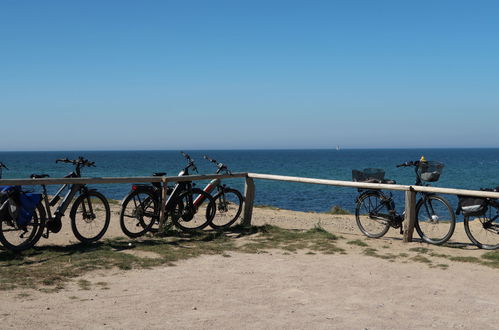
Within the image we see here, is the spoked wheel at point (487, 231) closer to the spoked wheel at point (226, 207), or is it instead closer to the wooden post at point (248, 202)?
the wooden post at point (248, 202)

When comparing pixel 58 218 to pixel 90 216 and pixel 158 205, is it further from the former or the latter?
pixel 158 205

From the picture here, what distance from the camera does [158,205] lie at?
9.32m

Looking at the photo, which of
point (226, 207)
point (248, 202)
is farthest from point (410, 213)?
point (226, 207)

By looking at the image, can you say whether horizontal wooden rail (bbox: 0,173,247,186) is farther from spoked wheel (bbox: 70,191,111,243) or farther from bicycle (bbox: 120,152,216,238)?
spoked wheel (bbox: 70,191,111,243)

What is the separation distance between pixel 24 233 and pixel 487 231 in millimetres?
7060

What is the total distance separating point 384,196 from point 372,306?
163 inches

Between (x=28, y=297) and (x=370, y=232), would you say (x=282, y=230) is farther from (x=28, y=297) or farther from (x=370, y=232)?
(x=28, y=297)

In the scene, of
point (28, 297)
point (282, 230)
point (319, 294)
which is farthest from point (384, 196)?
point (28, 297)

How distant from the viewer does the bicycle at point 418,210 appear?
8680 mm

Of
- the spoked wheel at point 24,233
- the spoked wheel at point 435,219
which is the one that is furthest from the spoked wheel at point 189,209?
the spoked wheel at point 435,219

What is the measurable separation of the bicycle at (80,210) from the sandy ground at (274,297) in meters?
1.79

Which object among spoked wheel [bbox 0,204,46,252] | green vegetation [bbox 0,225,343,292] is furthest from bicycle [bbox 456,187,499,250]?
spoked wheel [bbox 0,204,46,252]

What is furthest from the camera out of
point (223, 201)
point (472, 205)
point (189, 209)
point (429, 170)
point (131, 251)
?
point (223, 201)

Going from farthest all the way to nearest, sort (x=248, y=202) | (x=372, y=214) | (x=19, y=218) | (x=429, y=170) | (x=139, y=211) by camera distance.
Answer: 1. (x=248, y=202)
2. (x=372, y=214)
3. (x=139, y=211)
4. (x=429, y=170)
5. (x=19, y=218)
